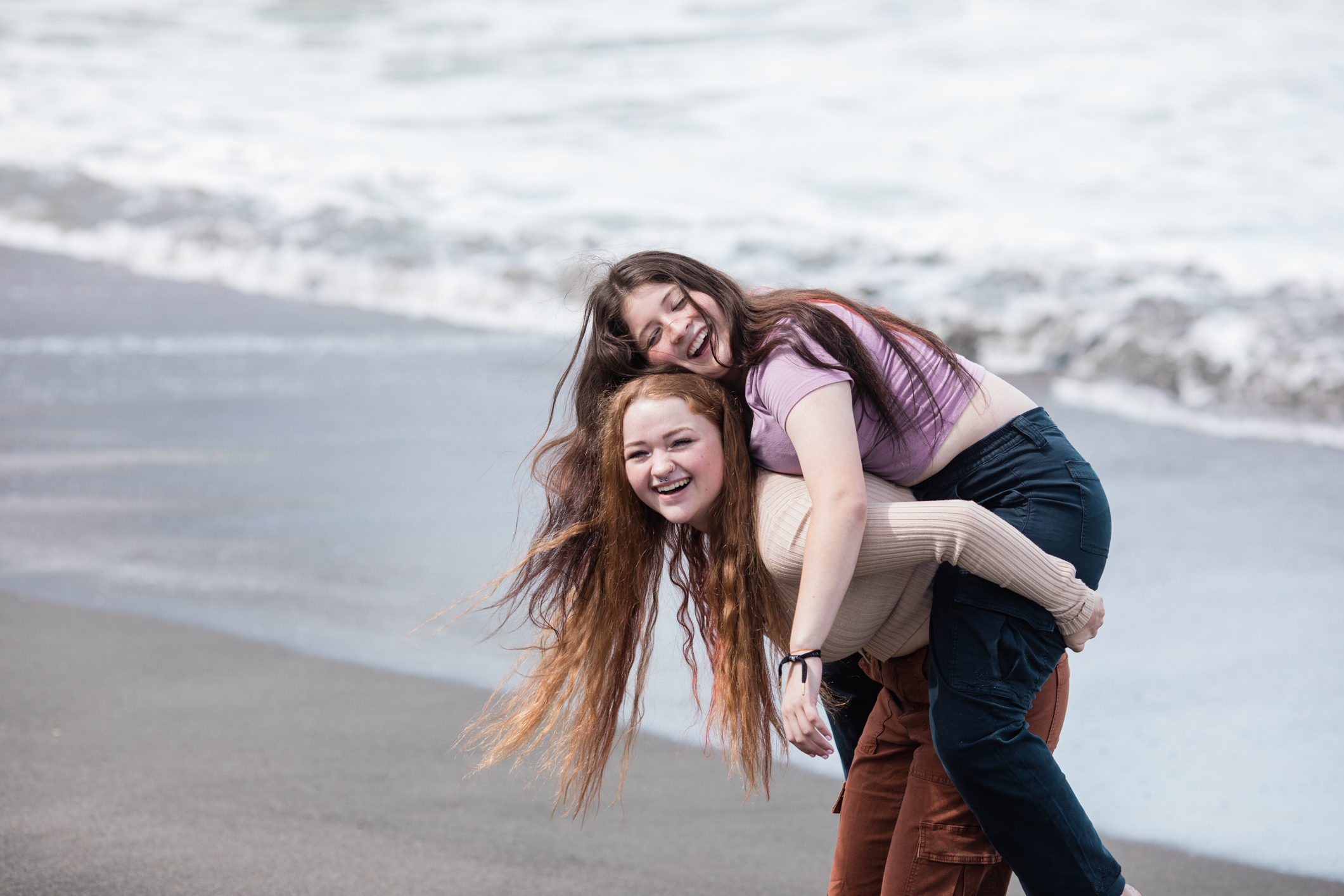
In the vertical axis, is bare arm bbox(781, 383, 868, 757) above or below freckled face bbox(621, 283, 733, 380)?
below

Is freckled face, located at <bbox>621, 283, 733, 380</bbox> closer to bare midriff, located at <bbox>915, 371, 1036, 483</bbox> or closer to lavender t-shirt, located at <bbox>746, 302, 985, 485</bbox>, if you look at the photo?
lavender t-shirt, located at <bbox>746, 302, 985, 485</bbox>

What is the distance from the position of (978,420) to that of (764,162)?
Result: 1160cm

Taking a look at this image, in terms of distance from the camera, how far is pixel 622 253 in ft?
34.0

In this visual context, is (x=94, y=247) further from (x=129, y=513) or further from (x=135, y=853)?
(x=135, y=853)

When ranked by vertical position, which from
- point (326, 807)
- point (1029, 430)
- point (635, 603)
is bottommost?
point (326, 807)

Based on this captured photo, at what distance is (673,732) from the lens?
11.8 feet

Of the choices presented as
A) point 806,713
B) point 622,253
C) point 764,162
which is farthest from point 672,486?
point 764,162

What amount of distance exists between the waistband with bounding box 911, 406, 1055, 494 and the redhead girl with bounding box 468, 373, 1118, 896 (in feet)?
0.32

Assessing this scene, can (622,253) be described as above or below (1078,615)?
above

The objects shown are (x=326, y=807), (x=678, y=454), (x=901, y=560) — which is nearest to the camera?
(x=901, y=560)

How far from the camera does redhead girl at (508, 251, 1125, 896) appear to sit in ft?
6.81

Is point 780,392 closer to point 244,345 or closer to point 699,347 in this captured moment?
point 699,347

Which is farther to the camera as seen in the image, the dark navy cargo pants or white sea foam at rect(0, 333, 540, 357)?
white sea foam at rect(0, 333, 540, 357)

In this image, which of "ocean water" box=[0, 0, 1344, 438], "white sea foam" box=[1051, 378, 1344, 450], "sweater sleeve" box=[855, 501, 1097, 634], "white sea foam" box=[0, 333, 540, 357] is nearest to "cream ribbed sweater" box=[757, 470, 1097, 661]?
"sweater sleeve" box=[855, 501, 1097, 634]
